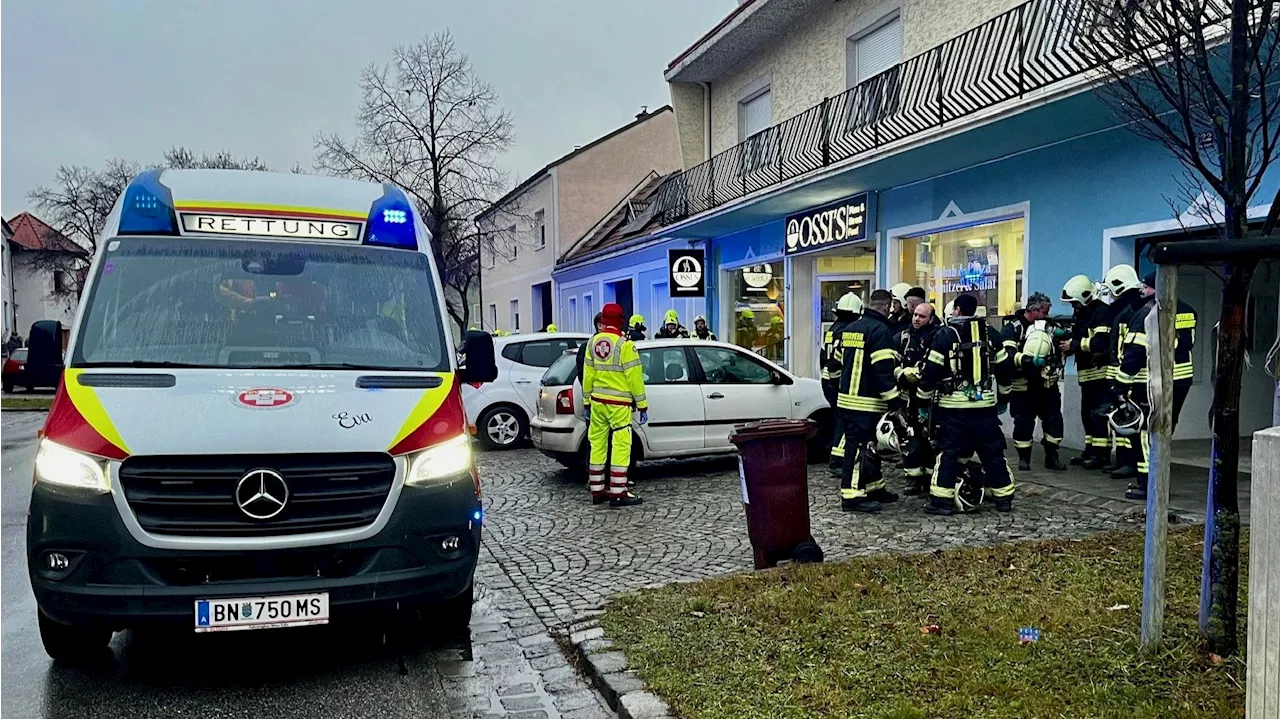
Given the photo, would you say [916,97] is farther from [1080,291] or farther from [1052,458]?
[1052,458]

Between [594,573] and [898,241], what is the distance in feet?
30.2

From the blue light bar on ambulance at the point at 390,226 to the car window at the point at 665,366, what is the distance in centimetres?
478

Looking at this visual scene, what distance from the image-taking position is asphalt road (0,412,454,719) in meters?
3.91

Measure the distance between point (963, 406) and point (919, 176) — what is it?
6450 mm

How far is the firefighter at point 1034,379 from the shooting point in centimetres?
897

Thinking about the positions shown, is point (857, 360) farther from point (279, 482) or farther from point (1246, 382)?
point (1246, 382)

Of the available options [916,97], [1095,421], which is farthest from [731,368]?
[916,97]

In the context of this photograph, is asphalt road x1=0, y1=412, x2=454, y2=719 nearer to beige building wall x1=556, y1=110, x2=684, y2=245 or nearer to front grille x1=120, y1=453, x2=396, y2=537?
front grille x1=120, y1=453, x2=396, y2=537

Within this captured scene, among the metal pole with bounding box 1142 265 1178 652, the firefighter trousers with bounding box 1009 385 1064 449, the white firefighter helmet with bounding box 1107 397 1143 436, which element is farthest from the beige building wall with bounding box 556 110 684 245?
the metal pole with bounding box 1142 265 1178 652

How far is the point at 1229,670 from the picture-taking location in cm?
362

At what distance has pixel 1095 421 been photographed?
898cm

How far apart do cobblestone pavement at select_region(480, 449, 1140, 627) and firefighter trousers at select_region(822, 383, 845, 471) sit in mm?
237

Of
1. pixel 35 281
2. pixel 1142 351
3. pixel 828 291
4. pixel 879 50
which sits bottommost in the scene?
pixel 1142 351

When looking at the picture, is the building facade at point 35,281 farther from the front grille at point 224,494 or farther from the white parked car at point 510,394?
the front grille at point 224,494
